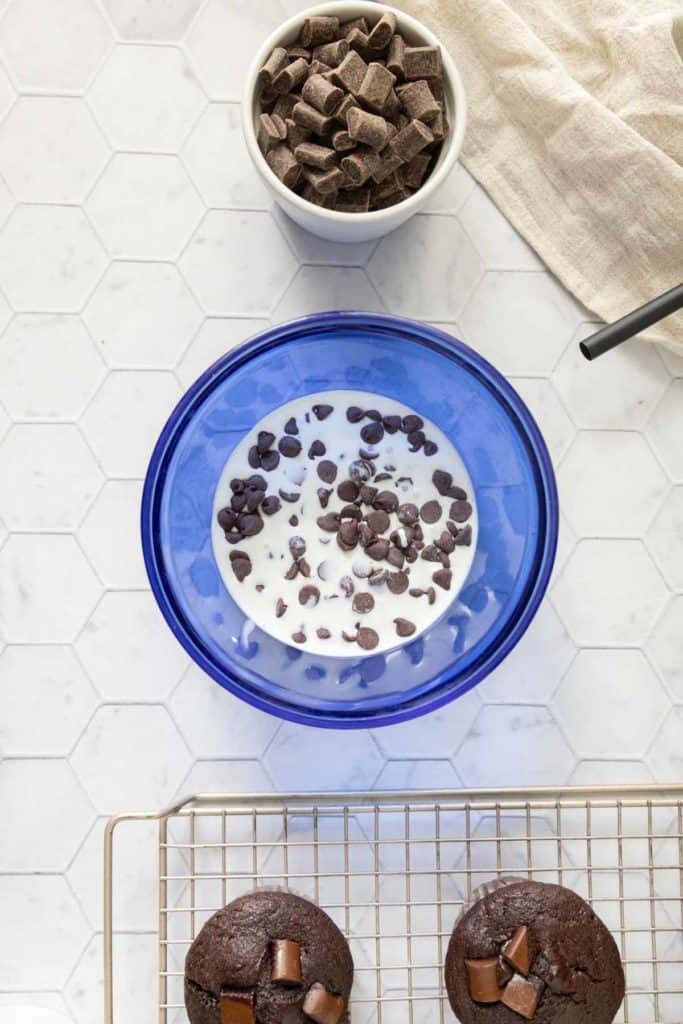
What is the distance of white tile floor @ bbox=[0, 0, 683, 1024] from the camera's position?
1054 millimetres

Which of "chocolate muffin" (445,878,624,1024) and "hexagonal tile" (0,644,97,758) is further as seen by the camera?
"hexagonal tile" (0,644,97,758)

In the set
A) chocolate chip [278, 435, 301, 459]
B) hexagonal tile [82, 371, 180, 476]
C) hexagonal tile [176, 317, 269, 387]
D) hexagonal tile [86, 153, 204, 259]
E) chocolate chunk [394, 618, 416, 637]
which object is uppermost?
hexagonal tile [86, 153, 204, 259]

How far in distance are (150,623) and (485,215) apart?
1.67ft

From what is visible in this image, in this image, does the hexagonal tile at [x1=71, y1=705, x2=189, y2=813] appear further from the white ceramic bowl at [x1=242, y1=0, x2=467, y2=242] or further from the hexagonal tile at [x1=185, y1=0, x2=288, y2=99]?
the hexagonal tile at [x1=185, y1=0, x2=288, y2=99]

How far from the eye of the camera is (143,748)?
1.05 metres

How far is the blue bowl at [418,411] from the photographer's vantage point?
3.12 feet

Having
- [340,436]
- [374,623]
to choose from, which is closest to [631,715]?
[374,623]

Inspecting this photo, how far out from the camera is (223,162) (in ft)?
3.48

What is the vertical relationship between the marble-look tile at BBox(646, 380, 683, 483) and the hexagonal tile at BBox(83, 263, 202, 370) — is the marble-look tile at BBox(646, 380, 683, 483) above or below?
below

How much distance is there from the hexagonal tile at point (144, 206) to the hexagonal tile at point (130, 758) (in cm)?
44

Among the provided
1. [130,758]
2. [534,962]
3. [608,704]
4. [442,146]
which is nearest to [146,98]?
[442,146]

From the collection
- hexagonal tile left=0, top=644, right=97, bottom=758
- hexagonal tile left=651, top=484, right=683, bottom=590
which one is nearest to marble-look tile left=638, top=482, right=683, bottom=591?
hexagonal tile left=651, top=484, right=683, bottom=590

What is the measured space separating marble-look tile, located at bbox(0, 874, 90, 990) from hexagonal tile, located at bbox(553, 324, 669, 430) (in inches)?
26.7

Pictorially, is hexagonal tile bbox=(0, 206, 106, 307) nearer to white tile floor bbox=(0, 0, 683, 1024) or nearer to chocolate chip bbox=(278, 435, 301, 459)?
white tile floor bbox=(0, 0, 683, 1024)
